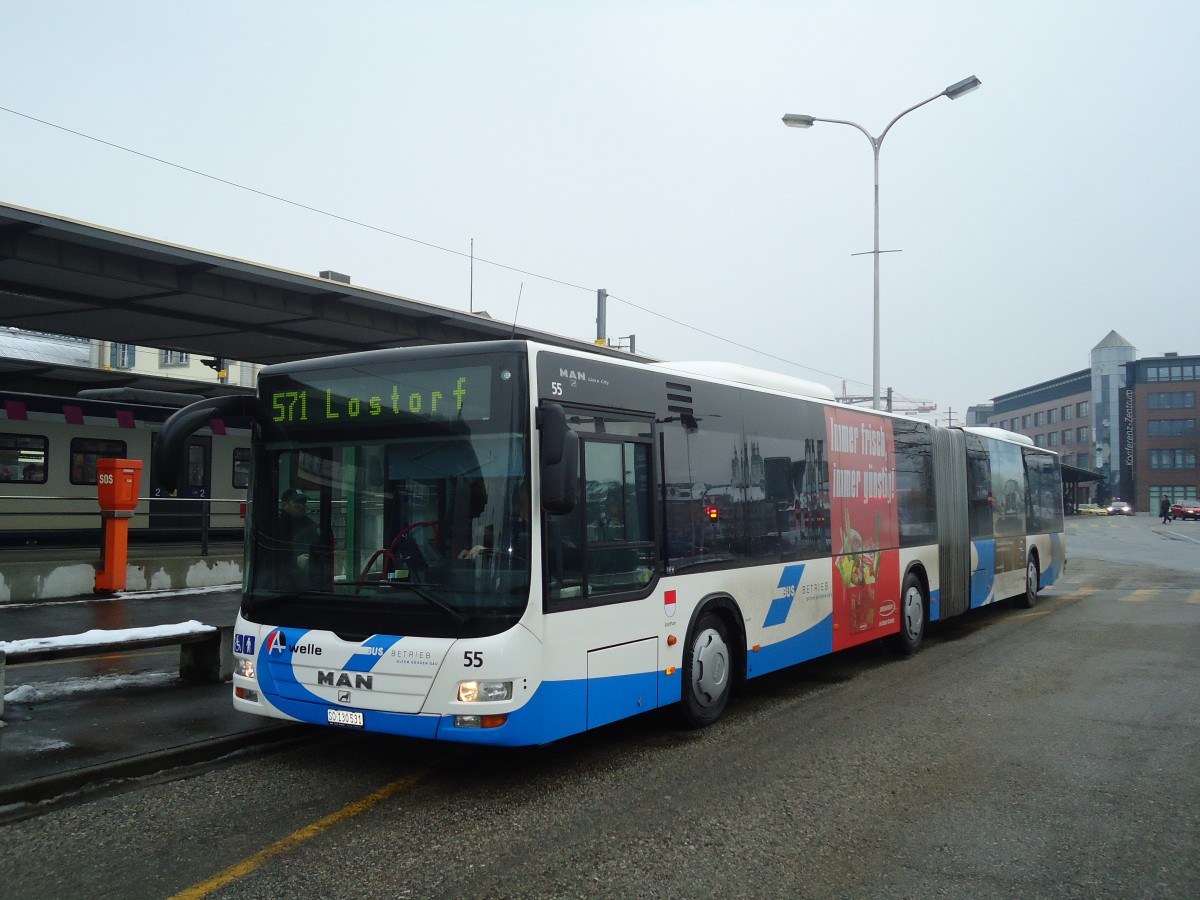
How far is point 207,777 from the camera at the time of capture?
6.38 m

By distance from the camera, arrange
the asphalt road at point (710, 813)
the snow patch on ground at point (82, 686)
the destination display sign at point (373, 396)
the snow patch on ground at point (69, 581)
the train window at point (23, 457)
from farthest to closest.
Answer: the train window at point (23, 457) < the snow patch on ground at point (69, 581) < the snow patch on ground at point (82, 686) < the destination display sign at point (373, 396) < the asphalt road at point (710, 813)

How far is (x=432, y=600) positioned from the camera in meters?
5.87

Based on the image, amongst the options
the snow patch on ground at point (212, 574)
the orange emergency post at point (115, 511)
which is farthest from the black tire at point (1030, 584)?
the orange emergency post at point (115, 511)

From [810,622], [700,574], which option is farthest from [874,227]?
[700,574]

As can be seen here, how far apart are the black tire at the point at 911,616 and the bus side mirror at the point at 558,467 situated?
690 centimetres

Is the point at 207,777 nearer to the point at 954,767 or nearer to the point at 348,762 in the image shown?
the point at 348,762

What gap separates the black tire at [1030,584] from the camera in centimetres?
1667

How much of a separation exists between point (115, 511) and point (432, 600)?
1088 cm

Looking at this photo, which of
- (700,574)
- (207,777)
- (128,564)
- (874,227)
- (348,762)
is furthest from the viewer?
(874,227)

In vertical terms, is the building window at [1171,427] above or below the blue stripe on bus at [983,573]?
above

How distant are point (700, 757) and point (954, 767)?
5.46ft

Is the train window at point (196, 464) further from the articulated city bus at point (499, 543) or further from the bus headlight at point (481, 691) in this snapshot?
the bus headlight at point (481, 691)

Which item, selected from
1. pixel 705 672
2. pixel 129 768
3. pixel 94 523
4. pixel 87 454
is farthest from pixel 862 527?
pixel 87 454

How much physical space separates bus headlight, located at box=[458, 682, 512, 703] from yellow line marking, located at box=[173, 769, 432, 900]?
2.74 ft
